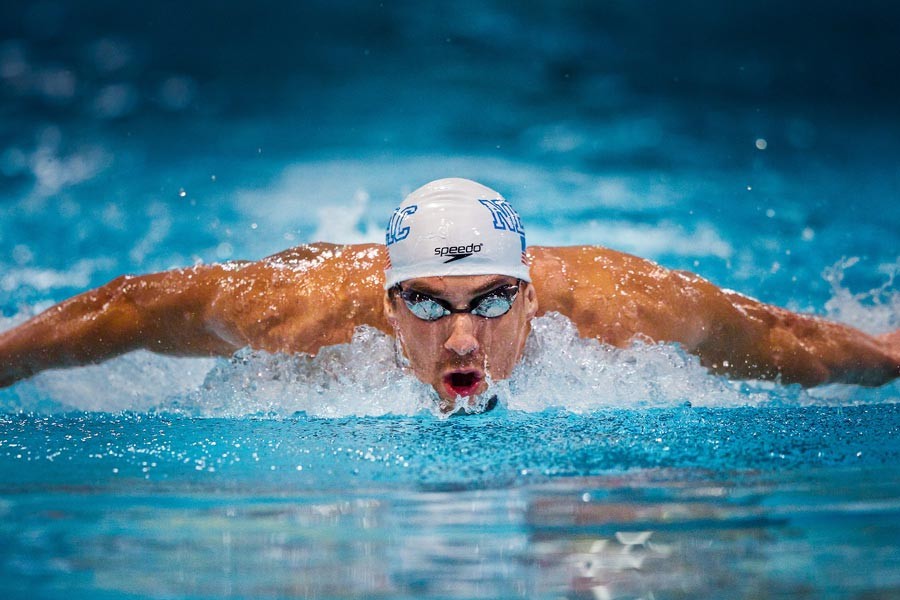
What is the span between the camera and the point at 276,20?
20.8 ft

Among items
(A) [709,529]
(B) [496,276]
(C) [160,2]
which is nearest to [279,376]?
(B) [496,276]

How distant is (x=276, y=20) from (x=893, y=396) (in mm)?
4454

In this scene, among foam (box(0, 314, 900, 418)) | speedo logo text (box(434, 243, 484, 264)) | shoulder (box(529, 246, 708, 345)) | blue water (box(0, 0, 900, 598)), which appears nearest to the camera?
speedo logo text (box(434, 243, 484, 264))

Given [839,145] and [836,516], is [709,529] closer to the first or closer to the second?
[836,516]

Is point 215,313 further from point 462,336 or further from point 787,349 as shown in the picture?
point 787,349

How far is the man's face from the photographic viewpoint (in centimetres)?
273

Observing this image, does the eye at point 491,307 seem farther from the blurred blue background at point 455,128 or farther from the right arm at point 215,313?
the blurred blue background at point 455,128

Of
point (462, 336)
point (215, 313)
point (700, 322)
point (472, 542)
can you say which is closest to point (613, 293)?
point (700, 322)

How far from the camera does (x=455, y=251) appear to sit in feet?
9.16

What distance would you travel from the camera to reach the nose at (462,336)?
105 inches

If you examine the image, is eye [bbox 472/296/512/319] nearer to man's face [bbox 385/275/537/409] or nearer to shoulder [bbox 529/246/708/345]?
man's face [bbox 385/275/537/409]

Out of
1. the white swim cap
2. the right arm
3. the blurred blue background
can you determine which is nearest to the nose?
the white swim cap

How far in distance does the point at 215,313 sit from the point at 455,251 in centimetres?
96

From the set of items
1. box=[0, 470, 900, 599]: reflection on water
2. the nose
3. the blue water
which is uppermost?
the blue water
